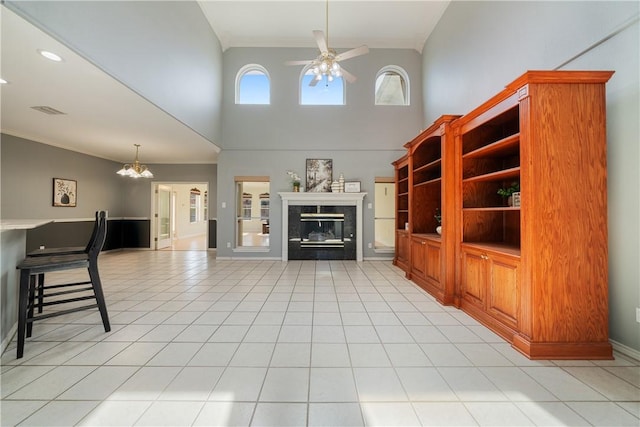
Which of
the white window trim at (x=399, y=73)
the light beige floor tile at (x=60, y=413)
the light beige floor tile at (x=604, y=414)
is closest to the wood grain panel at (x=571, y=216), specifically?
the light beige floor tile at (x=604, y=414)

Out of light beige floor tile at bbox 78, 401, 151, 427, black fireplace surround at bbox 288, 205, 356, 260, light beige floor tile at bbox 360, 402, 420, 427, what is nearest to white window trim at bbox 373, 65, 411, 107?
black fireplace surround at bbox 288, 205, 356, 260

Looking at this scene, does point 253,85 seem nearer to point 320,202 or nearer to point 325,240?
point 320,202

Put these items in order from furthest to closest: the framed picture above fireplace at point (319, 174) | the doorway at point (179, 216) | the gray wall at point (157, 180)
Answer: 1. the doorway at point (179, 216)
2. the gray wall at point (157, 180)
3. the framed picture above fireplace at point (319, 174)

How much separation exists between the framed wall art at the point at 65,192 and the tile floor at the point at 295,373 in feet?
14.4

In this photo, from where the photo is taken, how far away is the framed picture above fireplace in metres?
6.13

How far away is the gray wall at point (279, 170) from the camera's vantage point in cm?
612

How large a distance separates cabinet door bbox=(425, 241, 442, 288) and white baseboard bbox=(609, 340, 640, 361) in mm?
1553

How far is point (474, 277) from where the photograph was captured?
2812 millimetres

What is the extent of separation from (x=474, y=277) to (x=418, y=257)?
133 centimetres

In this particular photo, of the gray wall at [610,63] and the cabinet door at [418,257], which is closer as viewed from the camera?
the gray wall at [610,63]

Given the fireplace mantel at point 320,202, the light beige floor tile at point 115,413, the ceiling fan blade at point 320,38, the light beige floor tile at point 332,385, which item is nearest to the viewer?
the light beige floor tile at point 115,413

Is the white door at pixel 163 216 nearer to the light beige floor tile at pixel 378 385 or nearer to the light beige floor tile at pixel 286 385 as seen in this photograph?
the light beige floor tile at pixel 286 385

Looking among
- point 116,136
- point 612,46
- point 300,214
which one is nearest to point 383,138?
point 300,214

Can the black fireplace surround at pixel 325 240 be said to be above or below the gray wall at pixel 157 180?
below
